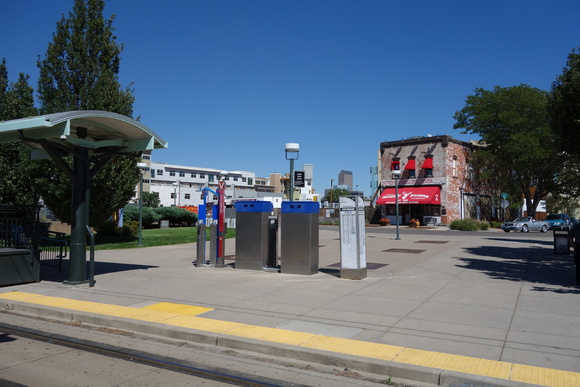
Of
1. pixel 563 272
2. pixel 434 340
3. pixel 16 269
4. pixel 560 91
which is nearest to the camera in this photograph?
pixel 434 340

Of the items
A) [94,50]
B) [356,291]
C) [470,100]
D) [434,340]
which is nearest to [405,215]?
[470,100]

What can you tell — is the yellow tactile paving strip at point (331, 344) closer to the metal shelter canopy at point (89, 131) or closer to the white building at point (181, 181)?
the metal shelter canopy at point (89, 131)

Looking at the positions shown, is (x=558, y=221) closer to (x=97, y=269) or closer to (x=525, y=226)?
(x=525, y=226)

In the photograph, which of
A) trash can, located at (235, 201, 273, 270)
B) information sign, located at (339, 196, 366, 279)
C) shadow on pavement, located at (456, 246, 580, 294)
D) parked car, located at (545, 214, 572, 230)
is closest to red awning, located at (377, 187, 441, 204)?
parked car, located at (545, 214, 572, 230)

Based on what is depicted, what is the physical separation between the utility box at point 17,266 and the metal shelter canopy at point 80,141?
1.21 metres

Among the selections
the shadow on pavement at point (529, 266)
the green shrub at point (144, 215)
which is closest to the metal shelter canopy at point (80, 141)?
the shadow on pavement at point (529, 266)

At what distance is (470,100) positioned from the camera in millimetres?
50000

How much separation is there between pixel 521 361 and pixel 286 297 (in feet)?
15.6

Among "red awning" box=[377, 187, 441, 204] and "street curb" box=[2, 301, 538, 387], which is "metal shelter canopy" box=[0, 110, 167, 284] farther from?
"red awning" box=[377, 187, 441, 204]

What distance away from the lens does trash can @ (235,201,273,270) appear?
12.9 metres

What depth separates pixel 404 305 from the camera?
28.0ft

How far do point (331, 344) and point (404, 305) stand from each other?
291 cm

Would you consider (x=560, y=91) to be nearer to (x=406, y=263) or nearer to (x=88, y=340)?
(x=406, y=263)

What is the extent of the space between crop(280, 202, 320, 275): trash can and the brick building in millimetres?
35042
